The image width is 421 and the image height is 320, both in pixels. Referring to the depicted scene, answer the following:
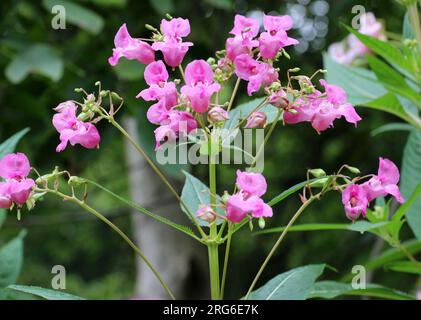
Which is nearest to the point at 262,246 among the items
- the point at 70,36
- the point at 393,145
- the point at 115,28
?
the point at 393,145

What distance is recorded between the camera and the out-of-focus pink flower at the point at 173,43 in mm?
908

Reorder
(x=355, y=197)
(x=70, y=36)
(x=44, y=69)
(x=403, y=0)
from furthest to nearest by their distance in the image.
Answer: (x=70, y=36) → (x=44, y=69) → (x=403, y=0) → (x=355, y=197)

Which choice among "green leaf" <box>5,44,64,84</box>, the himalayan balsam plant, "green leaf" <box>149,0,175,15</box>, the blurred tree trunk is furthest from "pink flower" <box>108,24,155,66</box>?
the blurred tree trunk

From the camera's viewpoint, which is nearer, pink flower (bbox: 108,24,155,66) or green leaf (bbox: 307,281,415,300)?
pink flower (bbox: 108,24,155,66)

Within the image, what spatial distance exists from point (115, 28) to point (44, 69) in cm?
44

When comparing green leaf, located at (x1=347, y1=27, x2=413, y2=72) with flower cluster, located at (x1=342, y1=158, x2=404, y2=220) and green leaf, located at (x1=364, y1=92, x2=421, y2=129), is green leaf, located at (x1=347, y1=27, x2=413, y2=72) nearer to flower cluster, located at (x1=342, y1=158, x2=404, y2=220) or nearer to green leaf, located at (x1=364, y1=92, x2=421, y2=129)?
green leaf, located at (x1=364, y1=92, x2=421, y2=129)

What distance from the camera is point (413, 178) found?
138 cm

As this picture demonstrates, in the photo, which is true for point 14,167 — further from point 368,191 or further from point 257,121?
point 368,191

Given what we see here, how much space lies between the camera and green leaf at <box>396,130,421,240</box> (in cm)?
136

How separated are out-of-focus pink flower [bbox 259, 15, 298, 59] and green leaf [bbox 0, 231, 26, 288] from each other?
2.00 feet

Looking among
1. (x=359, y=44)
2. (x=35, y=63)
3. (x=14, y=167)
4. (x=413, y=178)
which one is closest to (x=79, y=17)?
(x=35, y=63)

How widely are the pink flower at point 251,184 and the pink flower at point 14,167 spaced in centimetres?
29

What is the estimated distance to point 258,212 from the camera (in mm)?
771
